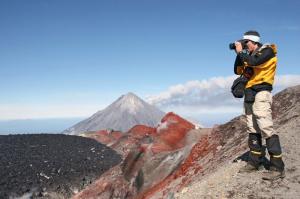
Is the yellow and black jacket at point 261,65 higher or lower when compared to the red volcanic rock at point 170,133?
higher

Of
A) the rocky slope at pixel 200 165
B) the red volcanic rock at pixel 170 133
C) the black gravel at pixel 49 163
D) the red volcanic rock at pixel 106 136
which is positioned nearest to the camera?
the rocky slope at pixel 200 165

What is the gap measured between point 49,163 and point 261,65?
41659mm

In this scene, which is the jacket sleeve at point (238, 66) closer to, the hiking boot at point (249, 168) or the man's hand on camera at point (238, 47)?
the man's hand on camera at point (238, 47)

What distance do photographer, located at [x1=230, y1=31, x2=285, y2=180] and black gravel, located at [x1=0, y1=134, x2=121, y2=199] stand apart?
30.8m

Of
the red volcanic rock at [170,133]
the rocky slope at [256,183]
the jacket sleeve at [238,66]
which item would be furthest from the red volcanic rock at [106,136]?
the jacket sleeve at [238,66]

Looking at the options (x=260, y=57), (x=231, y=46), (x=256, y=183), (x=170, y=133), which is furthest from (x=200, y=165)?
(x=170, y=133)

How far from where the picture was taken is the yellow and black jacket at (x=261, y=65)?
10188 millimetres

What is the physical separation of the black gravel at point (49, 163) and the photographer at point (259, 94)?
30759 mm

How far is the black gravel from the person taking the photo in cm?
3909

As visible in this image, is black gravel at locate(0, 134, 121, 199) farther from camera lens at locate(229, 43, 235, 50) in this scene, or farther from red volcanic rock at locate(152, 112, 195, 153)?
camera lens at locate(229, 43, 235, 50)

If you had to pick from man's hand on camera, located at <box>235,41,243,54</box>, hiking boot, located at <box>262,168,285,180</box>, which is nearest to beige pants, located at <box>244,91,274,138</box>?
hiking boot, located at <box>262,168,285,180</box>

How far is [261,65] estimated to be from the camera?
1034 centimetres

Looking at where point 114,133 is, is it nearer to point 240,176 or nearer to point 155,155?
point 155,155

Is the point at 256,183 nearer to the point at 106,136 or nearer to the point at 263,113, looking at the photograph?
the point at 263,113
